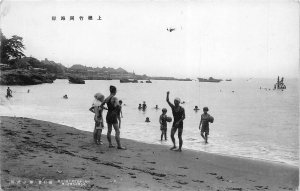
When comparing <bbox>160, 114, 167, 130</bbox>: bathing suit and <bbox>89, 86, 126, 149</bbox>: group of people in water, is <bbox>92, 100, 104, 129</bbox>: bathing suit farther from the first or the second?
<bbox>160, 114, 167, 130</bbox>: bathing suit

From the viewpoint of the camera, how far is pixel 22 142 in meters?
7.97

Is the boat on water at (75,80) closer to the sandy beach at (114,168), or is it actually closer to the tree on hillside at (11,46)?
the tree on hillside at (11,46)

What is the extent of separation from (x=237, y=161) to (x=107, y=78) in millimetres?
168655

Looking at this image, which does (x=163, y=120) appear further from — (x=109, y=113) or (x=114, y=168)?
(x=114, y=168)

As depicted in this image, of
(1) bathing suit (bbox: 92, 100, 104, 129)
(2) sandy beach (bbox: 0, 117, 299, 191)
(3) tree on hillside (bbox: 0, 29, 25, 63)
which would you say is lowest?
(2) sandy beach (bbox: 0, 117, 299, 191)

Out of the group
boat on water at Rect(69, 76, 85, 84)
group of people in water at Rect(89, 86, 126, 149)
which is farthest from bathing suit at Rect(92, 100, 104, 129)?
boat on water at Rect(69, 76, 85, 84)

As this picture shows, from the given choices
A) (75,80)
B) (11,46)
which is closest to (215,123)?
(11,46)

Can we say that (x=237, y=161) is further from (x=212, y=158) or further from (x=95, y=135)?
(x=95, y=135)

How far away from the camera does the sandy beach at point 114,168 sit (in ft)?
19.3

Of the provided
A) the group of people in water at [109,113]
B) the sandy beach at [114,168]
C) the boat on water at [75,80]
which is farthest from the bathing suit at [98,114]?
the boat on water at [75,80]

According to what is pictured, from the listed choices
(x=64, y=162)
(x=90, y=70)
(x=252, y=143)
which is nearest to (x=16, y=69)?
(x=252, y=143)

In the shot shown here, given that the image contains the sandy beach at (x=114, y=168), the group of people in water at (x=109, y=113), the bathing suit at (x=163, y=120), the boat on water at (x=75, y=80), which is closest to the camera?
the sandy beach at (x=114, y=168)

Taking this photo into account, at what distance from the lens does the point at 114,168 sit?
689cm

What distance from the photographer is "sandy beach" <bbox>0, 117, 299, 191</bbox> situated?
587 centimetres
